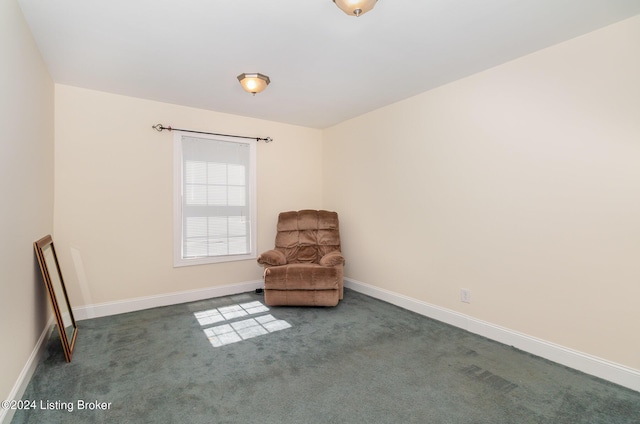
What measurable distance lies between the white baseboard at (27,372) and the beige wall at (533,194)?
3262 millimetres

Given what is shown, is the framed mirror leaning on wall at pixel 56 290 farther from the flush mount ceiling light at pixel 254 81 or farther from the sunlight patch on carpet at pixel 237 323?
the flush mount ceiling light at pixel 254 81

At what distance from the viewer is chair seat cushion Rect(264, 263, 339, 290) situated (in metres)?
3.40

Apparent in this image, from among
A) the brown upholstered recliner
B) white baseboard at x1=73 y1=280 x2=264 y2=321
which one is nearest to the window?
white baseboard at x1=73 y1=280 x2=264 y2=321

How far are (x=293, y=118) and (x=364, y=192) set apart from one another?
4.73ft

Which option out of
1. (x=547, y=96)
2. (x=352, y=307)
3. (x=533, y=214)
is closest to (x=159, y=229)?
(x=352, y=307)

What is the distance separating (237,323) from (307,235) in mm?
1506

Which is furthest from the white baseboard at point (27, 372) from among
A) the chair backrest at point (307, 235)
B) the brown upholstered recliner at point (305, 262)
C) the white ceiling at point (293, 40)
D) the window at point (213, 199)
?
the chair backrest at point (307, 235)

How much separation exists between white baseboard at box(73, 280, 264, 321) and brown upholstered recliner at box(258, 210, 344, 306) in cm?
71

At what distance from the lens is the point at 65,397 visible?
6.05 feet

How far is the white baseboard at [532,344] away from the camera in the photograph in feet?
6.55

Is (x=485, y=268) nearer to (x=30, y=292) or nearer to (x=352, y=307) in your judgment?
(x=352, y=307)

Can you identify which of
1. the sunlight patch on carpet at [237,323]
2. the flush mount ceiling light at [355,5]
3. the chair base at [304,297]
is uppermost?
the flush mount ceiling light at [355,5]

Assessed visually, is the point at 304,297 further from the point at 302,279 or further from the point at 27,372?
the point at 27,372

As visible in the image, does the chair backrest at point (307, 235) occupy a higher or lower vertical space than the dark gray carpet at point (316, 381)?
higher
